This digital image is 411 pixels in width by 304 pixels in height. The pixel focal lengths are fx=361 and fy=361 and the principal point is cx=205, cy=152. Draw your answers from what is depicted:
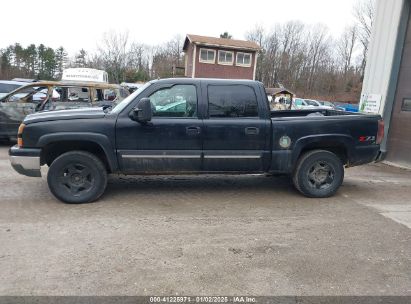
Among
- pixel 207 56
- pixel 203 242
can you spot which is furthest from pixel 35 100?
pixel 207 56

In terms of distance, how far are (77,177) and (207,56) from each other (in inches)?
1379

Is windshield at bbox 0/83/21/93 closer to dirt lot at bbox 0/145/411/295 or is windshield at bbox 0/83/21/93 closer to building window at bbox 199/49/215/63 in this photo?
dirt lot at bbox 0/145/411/295

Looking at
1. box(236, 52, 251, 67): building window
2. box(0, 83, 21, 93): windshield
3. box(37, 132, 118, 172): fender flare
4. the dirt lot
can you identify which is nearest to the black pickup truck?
box(37, 132, 118, 172): fender flare

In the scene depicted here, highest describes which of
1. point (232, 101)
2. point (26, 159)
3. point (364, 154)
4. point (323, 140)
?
point (232, 101)

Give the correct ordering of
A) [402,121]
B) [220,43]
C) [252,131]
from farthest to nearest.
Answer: [220,43] < [402,121] < [252,131]

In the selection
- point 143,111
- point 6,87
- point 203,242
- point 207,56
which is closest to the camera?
point 203,242

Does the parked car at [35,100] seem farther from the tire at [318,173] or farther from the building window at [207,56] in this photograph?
the building window at [207,56]

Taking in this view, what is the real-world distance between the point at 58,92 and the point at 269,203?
22.8 ft

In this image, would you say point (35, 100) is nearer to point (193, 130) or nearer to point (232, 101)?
point (193, 130)

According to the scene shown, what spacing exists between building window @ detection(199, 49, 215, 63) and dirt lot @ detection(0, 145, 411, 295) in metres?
33.7

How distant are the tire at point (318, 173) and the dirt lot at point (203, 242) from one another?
18 cm

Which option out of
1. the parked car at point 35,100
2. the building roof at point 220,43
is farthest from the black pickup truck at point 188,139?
the building roof at point 220,43

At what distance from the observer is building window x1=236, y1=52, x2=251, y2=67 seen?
39300 mm

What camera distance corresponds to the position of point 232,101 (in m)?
5.59
